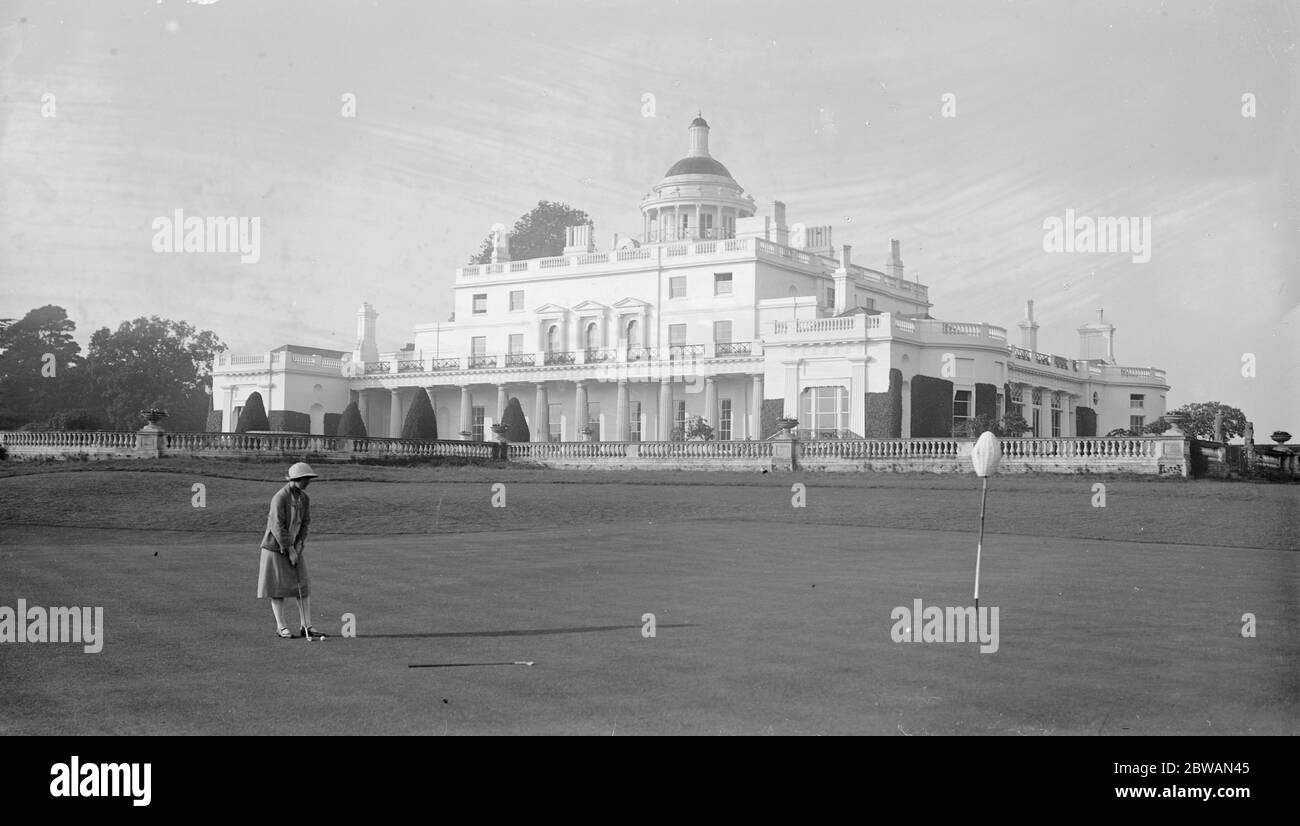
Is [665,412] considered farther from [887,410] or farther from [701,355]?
[887,410]

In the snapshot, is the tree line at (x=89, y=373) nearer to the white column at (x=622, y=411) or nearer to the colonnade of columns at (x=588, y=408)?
the colonnade of columns at (x=588, y=408)

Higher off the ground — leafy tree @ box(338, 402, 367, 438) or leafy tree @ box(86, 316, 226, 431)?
leafy tree @ box(86, 316, 226, 431)

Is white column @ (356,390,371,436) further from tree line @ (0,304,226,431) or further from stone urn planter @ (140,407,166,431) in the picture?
stone urn planter @ (140,407,166,431)

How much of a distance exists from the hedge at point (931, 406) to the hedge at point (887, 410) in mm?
948

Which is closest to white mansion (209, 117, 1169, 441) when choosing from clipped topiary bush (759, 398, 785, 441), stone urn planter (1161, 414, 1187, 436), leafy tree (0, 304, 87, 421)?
clipped topiary bush (759, 398, 785, 441)

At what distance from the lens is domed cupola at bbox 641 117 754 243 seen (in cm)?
7212

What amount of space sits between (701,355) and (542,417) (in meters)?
10.0

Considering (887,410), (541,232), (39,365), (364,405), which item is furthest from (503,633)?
(541,232)

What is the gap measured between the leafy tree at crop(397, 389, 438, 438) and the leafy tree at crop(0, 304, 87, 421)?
53.5 ft

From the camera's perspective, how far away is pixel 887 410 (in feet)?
171

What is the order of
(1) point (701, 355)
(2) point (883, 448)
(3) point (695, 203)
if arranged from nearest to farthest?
(2) point (883, 448) → (1) point (701, 355) → (3) point (695, 203)

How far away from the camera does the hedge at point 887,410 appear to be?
52.1m

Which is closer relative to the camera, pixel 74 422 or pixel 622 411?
pixel 74 422
